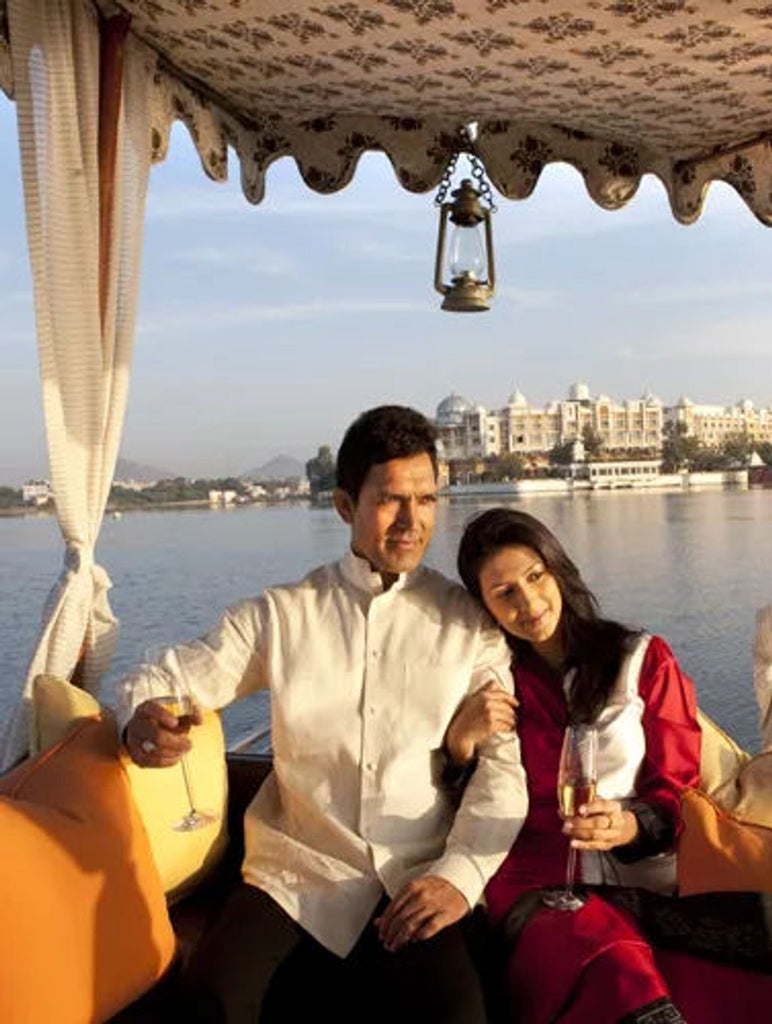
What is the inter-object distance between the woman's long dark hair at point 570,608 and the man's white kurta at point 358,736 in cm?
10

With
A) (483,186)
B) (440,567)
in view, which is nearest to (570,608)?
(440,567)

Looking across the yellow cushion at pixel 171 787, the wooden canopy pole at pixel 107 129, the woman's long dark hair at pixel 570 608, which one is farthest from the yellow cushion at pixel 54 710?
the woman's long dark hair at pixel 570 608

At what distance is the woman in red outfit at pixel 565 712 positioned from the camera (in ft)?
6.58

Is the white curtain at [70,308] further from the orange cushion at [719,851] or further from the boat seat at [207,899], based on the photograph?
the orange cushion at [719,851]

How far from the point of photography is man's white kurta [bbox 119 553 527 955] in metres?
1.95

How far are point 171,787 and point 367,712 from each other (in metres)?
0.49

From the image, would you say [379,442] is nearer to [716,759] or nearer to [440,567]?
[440,567]

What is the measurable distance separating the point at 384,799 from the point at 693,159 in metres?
2.89

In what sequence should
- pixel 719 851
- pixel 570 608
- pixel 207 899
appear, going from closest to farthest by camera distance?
pixel 719 851 < pixel 570 608 < pixel 207 899

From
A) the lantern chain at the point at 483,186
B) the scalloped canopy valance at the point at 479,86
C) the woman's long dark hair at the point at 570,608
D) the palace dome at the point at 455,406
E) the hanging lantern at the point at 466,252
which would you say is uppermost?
the scalloped canopy valance at the point at 479,86

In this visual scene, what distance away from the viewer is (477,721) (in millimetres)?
1994

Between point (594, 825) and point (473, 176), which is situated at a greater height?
point (473, 176)

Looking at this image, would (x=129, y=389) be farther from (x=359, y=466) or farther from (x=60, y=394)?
(x=359, y=466)

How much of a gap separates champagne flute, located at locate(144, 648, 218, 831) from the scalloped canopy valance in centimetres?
166
